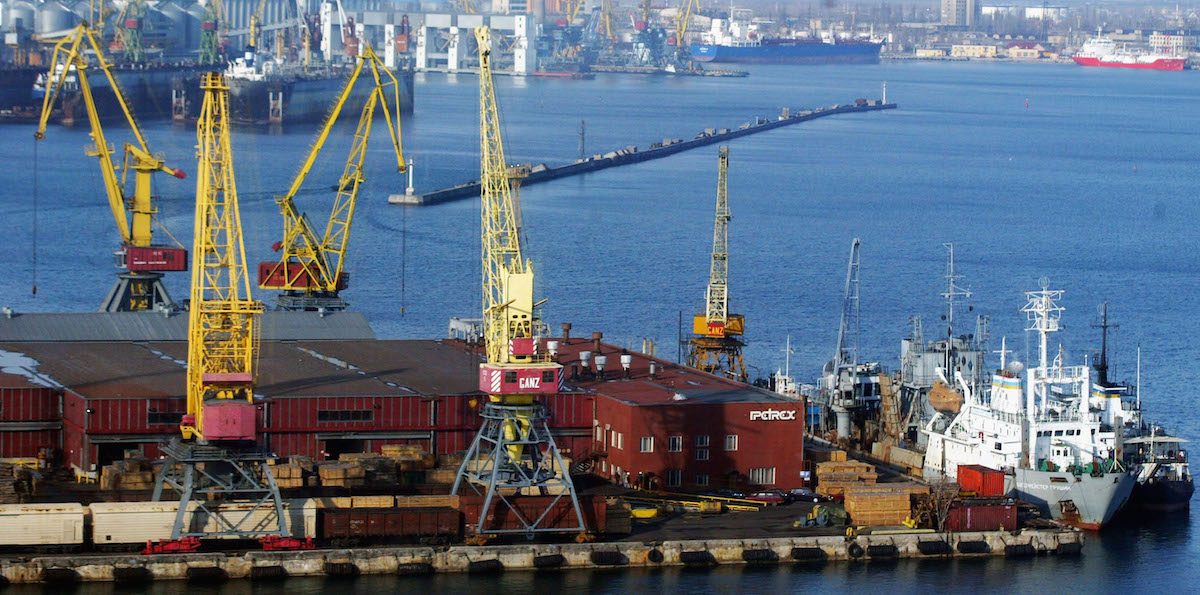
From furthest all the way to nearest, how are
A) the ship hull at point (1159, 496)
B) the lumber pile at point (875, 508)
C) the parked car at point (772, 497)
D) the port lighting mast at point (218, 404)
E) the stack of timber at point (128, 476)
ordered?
→ the ship hull at point (1159, 496) → the parked car at point (772, 497) → the lumber pile at point (875, 508) → the stack of timber at point (128, 476) → the port lighting mast at point (218, 404)

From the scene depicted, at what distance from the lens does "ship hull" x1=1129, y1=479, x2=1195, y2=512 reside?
3350 centimetres

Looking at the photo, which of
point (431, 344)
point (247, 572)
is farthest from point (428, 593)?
point (431, 344)

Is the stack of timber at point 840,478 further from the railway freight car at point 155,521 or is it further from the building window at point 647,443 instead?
the railway freight car at point 155,521

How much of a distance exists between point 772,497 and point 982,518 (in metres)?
3.17

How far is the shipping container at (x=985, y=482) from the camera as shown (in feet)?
100

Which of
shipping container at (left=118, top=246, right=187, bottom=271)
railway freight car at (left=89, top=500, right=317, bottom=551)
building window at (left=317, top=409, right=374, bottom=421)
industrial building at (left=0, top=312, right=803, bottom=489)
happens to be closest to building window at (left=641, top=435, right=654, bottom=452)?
industrial building at (left=0, top=312, right=803, bottom=489)

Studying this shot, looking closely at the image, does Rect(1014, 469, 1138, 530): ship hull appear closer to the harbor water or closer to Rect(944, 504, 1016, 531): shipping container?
the harbor water

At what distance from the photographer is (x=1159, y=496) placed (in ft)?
110

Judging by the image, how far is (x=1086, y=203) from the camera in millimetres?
90500

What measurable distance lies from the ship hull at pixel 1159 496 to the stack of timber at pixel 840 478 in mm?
4749

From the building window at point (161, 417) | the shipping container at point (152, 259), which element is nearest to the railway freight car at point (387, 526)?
the building window at point (161, 417)

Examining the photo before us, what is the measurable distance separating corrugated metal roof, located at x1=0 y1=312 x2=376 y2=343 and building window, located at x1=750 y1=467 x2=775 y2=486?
10.5 metres

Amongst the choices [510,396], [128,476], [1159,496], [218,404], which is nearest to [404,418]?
Answer: [510,396]

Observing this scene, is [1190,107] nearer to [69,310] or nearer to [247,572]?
[69,310]
